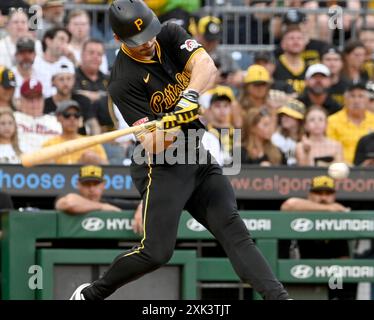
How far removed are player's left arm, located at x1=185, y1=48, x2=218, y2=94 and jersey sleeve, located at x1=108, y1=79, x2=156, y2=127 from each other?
33 cm

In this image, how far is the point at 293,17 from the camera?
12.0m

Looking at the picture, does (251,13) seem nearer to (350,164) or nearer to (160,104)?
(350,164)

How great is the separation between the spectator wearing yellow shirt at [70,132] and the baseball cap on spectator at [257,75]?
1977 mm

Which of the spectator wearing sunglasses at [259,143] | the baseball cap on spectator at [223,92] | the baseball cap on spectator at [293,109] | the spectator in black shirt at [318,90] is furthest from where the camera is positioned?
the spectator in black shirt at [318,90]

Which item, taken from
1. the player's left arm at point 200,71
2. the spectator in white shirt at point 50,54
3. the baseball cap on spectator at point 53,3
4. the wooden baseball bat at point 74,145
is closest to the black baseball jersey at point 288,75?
the spectator in white shirt at point 50,54

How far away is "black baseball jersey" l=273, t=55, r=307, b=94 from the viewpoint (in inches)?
464

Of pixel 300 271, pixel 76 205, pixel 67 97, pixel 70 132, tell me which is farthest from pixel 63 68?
pixel 300 271

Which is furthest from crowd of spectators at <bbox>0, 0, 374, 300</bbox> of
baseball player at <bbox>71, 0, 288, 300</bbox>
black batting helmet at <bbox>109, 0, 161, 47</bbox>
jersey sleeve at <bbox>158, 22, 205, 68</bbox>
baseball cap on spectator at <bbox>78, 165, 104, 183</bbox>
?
black batting helmet at <bbox>109, 0, 161, 47</bbox>

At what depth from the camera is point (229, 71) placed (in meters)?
11.8

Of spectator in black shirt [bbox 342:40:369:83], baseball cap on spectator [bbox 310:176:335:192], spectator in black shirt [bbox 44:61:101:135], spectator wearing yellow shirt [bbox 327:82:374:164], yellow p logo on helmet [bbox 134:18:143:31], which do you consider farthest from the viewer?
spectator in black shirt [bbox 342:40:369:83]

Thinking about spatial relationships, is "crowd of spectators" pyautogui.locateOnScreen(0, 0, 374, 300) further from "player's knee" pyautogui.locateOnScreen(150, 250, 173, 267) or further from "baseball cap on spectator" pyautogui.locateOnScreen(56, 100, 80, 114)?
"player's knee" pyautogui.locateOnScreen(150, 250, 173, 267)

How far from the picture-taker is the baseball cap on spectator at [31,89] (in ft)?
33.3

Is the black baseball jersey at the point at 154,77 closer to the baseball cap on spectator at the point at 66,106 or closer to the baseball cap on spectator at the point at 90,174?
the baseball cap on spectator at the point at 90,174
